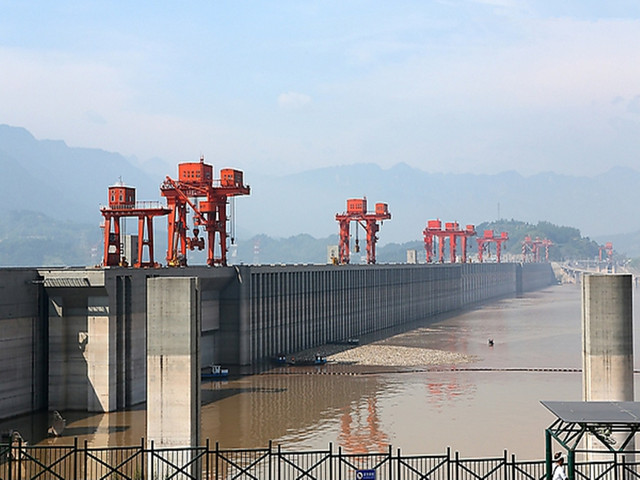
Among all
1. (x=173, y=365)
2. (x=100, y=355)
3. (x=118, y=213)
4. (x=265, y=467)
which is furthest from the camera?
(x=118, y=213)

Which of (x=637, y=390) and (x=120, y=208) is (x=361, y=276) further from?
(x=637, y=390)

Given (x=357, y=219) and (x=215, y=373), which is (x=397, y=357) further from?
(x=357, y=219)

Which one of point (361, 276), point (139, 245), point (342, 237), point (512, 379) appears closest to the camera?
point (512, 379)

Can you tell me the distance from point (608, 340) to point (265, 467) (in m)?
15.8

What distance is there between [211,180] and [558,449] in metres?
46.8

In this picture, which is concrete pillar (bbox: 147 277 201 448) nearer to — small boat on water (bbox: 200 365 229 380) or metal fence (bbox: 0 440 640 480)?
metal fence (bbox: 0 440 640 480)

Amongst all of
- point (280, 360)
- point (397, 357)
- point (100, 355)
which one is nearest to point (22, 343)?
point (100, 355)

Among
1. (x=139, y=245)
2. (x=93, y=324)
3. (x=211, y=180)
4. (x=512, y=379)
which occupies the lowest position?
(x=512, y=379)

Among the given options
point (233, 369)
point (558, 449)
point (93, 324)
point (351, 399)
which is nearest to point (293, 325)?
point (233, 369)

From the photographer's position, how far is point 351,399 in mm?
56688

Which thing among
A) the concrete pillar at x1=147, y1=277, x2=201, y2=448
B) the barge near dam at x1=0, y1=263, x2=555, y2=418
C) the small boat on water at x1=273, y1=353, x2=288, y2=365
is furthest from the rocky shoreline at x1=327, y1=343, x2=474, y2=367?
the concrete pillar at x1=147, y1=277, x2=201, y2=448

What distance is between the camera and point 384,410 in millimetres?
52094

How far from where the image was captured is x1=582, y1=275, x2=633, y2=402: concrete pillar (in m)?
34.0

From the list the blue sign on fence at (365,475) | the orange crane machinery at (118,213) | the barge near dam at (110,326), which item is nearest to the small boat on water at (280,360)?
the barge near dam at (110,326)
